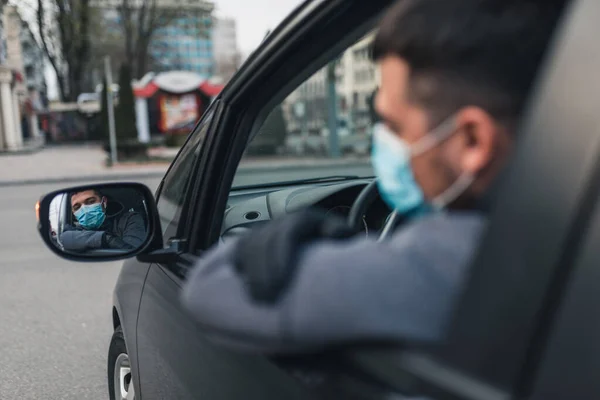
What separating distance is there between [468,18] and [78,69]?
48020mm

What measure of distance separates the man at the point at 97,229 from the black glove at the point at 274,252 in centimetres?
103

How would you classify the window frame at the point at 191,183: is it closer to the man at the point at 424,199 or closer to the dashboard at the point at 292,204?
the dashboard at the point at 292,204

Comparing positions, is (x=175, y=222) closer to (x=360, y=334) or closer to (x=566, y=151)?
(x=360, y=334)

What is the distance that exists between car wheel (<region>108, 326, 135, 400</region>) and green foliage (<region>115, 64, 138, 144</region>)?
81.2ft

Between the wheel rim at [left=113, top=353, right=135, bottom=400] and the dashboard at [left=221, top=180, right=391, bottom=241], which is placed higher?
the dashboard at [left=221, top=180, right=391, bottom=241]

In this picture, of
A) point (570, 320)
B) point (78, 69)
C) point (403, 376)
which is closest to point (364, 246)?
point (403, 376)

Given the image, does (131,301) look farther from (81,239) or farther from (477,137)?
(477,137)

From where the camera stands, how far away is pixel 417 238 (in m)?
0.95

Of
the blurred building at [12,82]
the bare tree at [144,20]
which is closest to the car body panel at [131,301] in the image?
the blurred building at [12,82]

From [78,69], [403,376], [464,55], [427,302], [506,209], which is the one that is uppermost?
[78,69]

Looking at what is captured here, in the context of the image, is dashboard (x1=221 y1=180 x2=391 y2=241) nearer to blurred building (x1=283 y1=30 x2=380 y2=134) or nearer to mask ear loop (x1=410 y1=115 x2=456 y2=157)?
blurred building (x1=283 y1=30 x2=380 y2=134)

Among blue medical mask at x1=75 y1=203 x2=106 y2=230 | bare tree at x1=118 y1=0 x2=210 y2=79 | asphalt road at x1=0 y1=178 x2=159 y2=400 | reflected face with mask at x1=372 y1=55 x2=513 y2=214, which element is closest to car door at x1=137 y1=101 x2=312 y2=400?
blue medical mask at x1=75 y1=203 x2=106 y2=230

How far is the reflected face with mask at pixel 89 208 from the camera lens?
1.98m

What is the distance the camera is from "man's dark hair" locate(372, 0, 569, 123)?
2.99 ft
